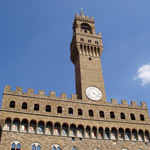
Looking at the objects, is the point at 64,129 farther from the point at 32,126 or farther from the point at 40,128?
the point at 32,126

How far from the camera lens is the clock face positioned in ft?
116

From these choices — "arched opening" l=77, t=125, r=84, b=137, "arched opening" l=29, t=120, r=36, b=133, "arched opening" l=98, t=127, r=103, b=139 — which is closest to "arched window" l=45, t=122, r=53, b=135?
"arched opening" l=29, t=120, r=36, b=133

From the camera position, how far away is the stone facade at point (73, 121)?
29.3m

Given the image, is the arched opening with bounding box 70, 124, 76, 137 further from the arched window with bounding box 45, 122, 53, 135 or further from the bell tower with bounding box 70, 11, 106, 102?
the bell tower with bounding box 70, 11, 106, 102

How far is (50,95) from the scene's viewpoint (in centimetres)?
3334

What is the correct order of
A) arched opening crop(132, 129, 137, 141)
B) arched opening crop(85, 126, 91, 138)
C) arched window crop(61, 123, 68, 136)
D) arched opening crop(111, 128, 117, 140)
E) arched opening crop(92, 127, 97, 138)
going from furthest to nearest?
arched opening crop(132, 129, 137, 141) < arched opening crop(111, 128, 117, 140) < arched opening crop(92, 127, 97, 138) < arched opening crop(85, 126, 91, 138) < arched window crop(61, 123, 68, 136)

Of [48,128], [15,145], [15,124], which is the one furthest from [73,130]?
[15,145]

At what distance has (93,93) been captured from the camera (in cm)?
3581

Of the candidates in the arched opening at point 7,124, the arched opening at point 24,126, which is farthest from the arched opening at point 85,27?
the arched opening at point 7,124

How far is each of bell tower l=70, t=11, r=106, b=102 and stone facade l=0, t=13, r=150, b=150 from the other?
0.18 m

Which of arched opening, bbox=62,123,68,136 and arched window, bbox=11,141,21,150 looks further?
arched opening, bbox=62,123,68,136

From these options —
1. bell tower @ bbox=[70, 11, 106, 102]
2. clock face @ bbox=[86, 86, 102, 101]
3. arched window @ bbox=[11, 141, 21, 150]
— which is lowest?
arched window @ bbox=[11, 141, 21, 150]

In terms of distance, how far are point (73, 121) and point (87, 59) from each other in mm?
12270

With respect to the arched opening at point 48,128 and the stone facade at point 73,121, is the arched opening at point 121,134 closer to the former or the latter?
the stone facade at point 73,121
